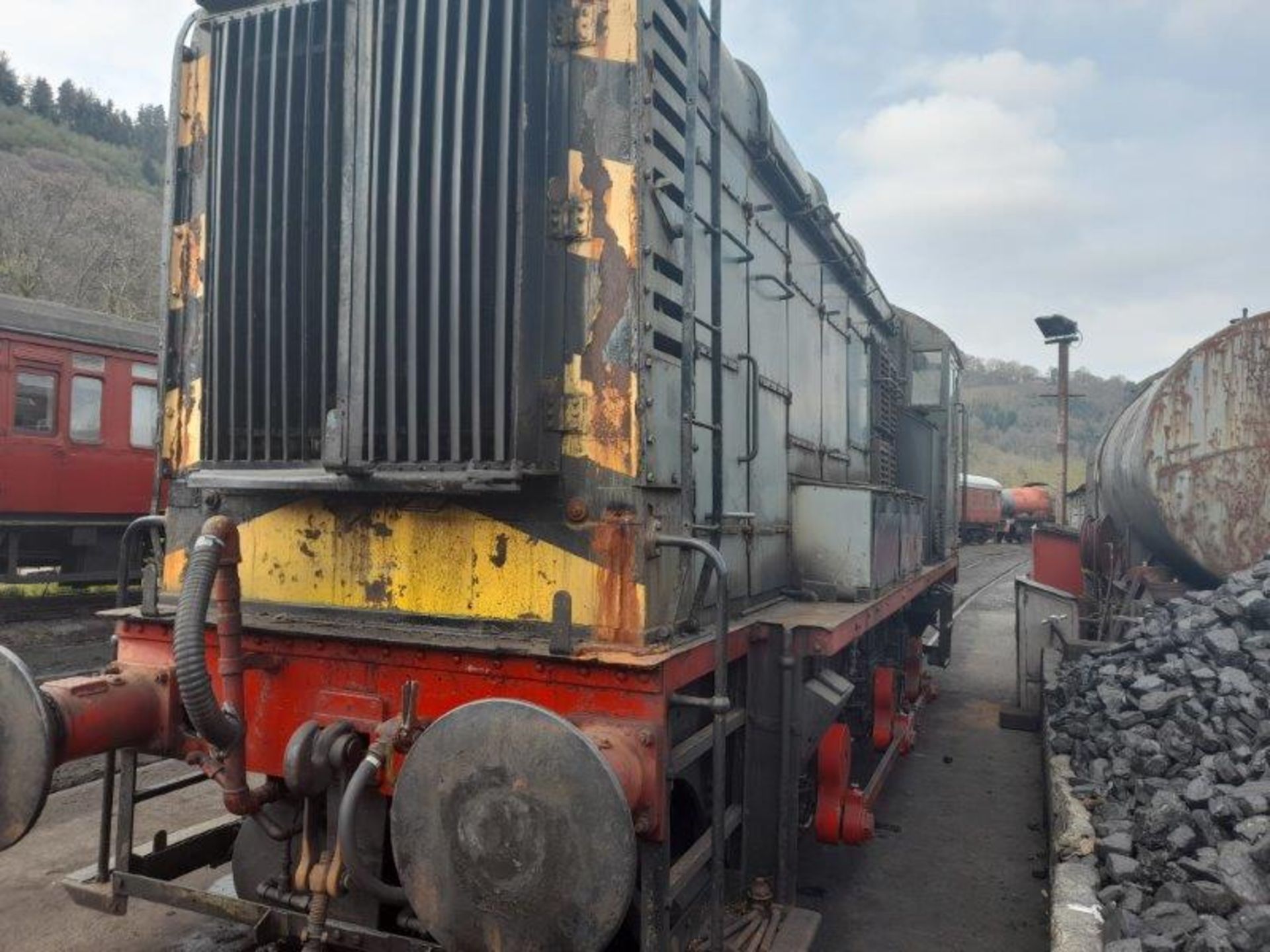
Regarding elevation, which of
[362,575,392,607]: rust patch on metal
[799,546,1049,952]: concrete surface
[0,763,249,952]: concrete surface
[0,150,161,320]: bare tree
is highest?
[0,150,161,320]: bare tree

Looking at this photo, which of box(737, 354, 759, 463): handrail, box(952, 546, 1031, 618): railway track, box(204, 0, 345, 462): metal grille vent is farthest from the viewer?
box(952, 546, 1031, 618): railway track

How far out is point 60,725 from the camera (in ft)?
8.20

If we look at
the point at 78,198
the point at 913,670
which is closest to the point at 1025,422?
the point at 78,198

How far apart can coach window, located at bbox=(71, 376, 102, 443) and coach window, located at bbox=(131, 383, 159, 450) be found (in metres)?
0.42

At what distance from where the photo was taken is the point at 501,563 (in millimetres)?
2887

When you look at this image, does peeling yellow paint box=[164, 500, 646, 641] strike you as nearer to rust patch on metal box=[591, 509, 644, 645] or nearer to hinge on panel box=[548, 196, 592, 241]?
rust patch on metal box=[591, 509, 644, 645]

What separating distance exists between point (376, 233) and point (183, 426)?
3.86 feet

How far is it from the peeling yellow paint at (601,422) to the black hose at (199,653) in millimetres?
1067

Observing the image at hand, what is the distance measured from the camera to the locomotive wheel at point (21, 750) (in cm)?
241

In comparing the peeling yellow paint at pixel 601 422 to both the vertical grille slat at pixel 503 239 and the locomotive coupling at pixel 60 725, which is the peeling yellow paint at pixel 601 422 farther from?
the locomotive coupling at pixel 60 725

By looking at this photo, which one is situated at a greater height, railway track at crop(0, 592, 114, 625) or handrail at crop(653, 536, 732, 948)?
handrail at crop(653, 536, 732, 948)

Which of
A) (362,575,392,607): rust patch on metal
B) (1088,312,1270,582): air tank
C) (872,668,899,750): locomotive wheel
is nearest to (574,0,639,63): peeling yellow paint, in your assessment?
(362,575,392,607): rust patch on metal

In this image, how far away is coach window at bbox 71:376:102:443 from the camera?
10.8 m

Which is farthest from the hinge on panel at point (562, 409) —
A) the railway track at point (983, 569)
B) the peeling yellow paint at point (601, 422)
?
the railway track at point (983, 569)
